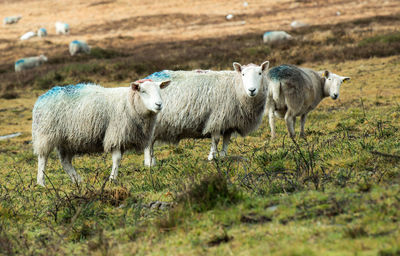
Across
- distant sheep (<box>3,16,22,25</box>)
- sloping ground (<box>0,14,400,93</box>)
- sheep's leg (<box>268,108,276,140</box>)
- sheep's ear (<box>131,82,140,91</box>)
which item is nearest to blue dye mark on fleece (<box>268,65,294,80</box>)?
sheep's leg (<box>268,108,276,140</box>)

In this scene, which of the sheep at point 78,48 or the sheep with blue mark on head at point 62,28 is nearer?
the sheep at point 78,48

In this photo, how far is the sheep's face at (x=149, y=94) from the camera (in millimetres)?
7445

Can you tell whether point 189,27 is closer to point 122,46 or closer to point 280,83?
point 122,46

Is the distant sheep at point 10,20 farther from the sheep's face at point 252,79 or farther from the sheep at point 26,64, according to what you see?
the sheep's face at point 252,79

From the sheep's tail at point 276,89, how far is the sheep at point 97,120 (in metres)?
3.74

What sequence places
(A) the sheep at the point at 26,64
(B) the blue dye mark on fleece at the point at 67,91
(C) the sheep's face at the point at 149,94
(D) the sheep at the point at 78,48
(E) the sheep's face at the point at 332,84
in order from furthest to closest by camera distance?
1. (D) the sheep at the point at 78,48
2. (A) the sheep at the point at 26,64
3. (E) the sheep's face at the point at 332,84
4. (B) the blue dye mark on fleece at the point at 67,91
5. (C) the sheep's face at the point at 149,94

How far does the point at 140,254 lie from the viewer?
4.07 metres

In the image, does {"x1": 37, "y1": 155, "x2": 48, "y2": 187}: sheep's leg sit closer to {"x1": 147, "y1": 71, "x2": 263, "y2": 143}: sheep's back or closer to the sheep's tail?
{"x1": 147, "y1": 71, "x2": 263, "y2": 143}: sheep's back

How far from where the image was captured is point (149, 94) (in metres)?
7.59

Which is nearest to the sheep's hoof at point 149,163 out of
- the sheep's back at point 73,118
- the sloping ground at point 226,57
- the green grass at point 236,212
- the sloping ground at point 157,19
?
the green grass at point 236,212

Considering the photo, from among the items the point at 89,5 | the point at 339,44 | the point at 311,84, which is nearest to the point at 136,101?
the point at 311,84

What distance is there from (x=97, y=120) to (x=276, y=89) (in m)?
4.64

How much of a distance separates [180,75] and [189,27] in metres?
42.3

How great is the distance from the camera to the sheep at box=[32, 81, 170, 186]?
7.77m
